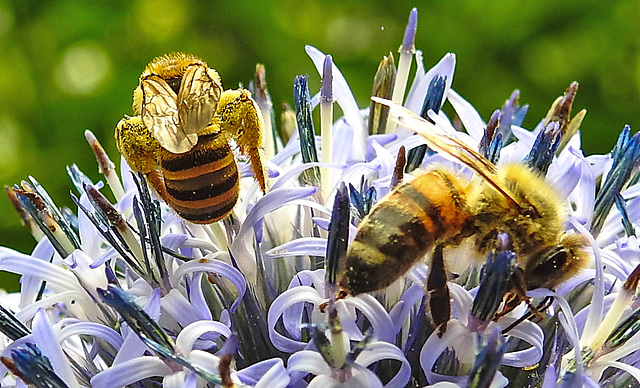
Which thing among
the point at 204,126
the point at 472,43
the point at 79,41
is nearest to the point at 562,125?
the point at 204,126

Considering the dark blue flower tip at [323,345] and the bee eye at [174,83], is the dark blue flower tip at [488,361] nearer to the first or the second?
the dark blue flower tip at [323,345]

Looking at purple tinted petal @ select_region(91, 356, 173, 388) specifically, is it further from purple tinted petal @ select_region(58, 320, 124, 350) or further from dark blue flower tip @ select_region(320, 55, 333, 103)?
dark blue flower tip @ select_region(320, 55, 333, 103)

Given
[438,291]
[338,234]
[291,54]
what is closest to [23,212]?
[338,234]

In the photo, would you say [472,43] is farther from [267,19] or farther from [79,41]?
[79,41]

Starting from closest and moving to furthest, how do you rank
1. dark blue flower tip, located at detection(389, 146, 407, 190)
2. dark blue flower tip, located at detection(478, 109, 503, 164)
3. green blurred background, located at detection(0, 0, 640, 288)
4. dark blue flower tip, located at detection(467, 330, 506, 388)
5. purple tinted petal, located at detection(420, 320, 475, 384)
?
1. dark blue flower tip, located at detection(467, 330, 506, 388)
2. purple tinted petal, located at detection(420, 320, 475, 384)
3. dark blue flower tip, located at detection(389, 146, 407, 190)
4. dark blue flower tip, located at detection(478, 109, 503, 164)
5. green blurred background, located at detection(0, 0, 640, 288)

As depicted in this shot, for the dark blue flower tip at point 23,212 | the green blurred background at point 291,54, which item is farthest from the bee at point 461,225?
the green blurred background at point 291,54

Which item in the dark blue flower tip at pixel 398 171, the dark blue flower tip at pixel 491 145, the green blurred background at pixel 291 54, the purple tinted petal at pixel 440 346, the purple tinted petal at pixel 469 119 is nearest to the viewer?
the purple tinted petal at pixel 440 346

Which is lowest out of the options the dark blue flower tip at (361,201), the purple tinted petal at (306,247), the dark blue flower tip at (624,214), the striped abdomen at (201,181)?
the dark blue flower tip at (624,214)

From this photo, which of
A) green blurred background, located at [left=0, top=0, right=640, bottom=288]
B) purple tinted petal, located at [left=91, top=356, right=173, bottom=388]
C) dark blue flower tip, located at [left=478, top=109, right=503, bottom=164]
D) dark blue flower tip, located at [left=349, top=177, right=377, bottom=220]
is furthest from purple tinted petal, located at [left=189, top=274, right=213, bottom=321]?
green blurred background, located at [left=0, top=0, right=640, bottom=288]
